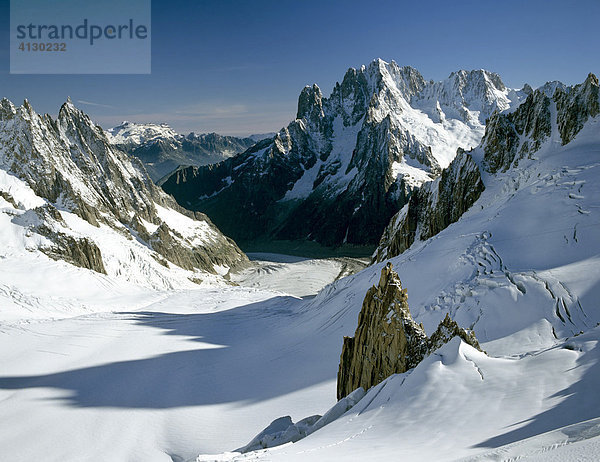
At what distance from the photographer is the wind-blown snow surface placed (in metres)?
9.09

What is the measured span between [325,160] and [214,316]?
532 ft

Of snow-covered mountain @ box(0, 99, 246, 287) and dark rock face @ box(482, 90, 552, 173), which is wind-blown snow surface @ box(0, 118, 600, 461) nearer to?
dark rock face @ box(482, 90, 552, 173)

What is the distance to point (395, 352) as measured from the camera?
15.0 meters

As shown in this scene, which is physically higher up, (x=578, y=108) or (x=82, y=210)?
(x=578, y=108)

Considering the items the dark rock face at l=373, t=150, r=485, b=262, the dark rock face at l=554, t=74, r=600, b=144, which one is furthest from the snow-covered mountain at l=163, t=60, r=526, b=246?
the dark rock face at l=554, t=74, r=600, b=144

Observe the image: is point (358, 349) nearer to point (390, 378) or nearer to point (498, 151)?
point (390, 378)

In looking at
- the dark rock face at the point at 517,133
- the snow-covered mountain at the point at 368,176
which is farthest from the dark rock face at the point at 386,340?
the snow-covered mountain at the point at 368,176

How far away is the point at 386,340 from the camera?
15.5m

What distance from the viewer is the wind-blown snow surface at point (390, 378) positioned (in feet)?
29.8

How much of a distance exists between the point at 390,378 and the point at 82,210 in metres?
73.1


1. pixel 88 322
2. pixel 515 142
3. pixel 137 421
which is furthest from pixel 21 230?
pixel 515 142

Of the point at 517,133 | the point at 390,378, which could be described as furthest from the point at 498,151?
the point at 390,378

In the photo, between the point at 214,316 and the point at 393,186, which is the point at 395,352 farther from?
the point at 393,186

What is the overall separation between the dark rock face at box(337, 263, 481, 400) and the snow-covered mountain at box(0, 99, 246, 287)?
49.1m
